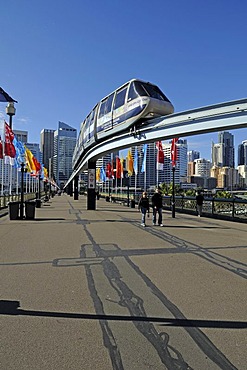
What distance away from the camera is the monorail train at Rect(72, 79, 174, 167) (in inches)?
755

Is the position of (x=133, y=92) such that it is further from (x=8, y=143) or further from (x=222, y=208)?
(x=8, y=143)

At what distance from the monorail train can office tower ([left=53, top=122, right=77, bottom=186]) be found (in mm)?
122852

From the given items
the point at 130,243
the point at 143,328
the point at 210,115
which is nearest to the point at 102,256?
the point at 130,243

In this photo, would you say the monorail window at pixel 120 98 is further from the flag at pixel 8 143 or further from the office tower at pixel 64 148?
the office tower at pixel 64 148

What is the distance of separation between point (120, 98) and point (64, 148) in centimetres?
13345

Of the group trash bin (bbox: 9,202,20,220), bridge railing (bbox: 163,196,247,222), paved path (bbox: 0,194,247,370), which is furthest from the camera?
bridge railing (bbox: 163,196,247,222)

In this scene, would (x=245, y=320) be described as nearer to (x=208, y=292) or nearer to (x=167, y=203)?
(x=208, y=292)

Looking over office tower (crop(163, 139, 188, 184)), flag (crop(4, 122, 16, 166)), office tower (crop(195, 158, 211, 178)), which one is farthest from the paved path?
office tower (crop(195, 158, 211, 178))

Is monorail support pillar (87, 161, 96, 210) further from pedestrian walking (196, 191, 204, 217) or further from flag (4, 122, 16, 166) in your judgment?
pedestrian walking (196, 191, 204, 217)

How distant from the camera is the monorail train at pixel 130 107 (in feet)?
63.0

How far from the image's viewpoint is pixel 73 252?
31.4 ft

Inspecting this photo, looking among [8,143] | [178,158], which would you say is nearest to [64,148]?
[178,158]

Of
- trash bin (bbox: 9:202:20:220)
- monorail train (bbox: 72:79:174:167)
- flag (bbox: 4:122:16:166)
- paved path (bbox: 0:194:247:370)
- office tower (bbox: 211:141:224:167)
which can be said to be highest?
office tower (bbox: 211:141:224:167)

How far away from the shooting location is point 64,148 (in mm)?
152625
